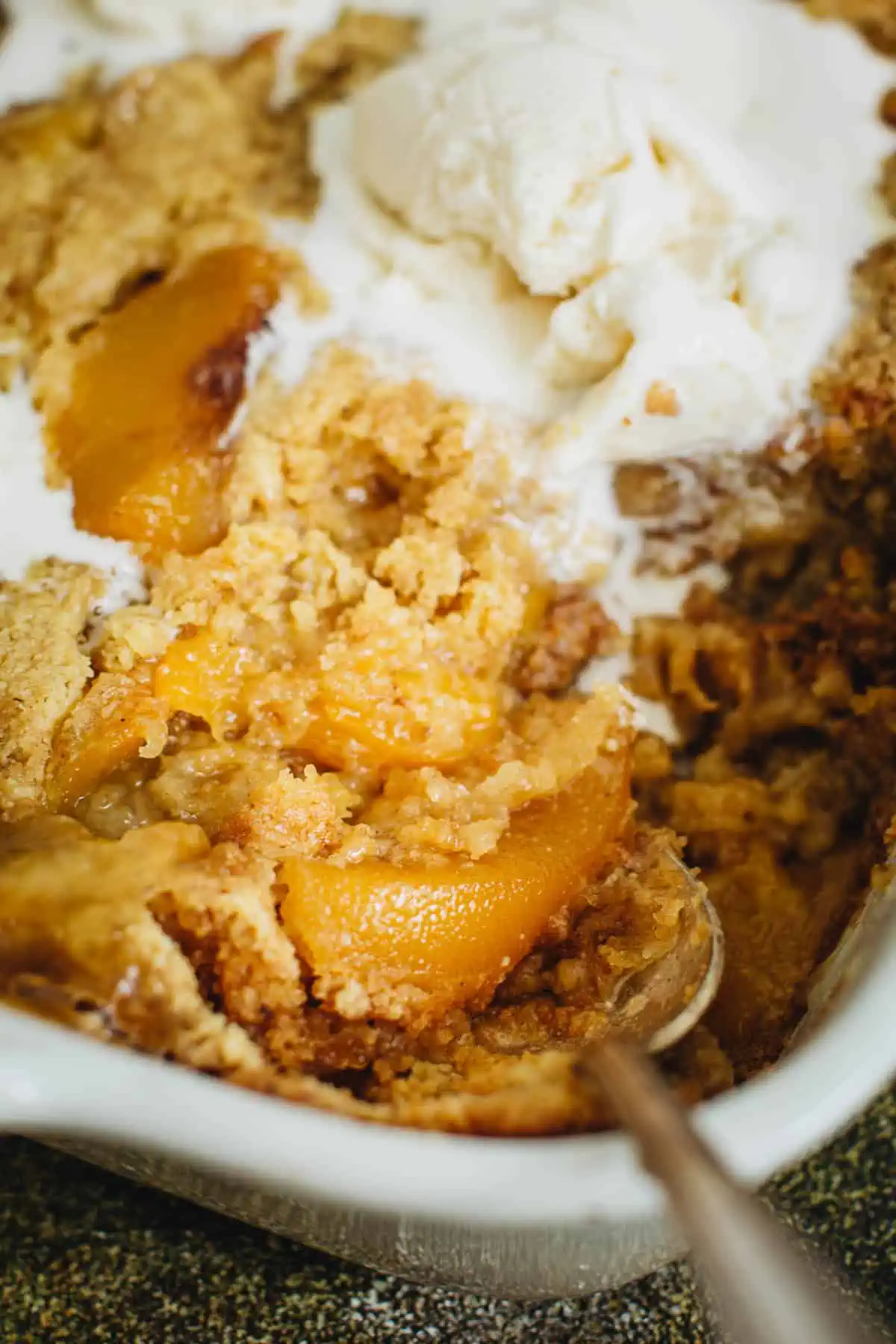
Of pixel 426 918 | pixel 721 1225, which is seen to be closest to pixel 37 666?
pixel 426 918

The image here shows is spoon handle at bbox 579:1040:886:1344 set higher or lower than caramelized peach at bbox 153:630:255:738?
higher

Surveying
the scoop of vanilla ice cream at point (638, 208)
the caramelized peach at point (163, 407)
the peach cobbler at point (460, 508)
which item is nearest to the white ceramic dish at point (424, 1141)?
the peach cobbler at point (460, 508)

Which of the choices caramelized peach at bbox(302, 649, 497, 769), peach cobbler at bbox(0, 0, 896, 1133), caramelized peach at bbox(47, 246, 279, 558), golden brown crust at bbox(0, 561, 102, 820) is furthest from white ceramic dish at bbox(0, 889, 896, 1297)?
caramelized peach at bbox(47, 246, 279, 558)

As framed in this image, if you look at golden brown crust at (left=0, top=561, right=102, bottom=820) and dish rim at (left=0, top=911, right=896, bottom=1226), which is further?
golden brown crust at (left=0, top=561, right=102, bottom=820)

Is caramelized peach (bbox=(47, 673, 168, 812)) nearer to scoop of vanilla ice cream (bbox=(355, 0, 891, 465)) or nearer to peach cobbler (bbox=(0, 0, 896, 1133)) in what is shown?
peach cobbler (bbox=(0, 0, 896, 1133))

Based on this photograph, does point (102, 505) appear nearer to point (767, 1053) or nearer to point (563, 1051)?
point (563, 1051)

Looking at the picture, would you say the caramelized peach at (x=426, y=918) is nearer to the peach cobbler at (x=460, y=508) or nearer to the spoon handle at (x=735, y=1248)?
the peach cobbler at (x=460, y=508)

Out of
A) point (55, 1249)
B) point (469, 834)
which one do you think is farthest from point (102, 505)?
point (55, 1249)
